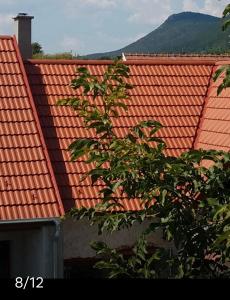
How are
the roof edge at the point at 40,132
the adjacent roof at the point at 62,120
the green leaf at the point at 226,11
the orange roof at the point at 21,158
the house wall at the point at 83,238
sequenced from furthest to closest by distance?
the house wall at the point at 83,238, the adjacent roof at the point at 62,120, the roof edge at the point at 40,132, the orange roof at the point at 21,158, the green leaf at the point at 226,11

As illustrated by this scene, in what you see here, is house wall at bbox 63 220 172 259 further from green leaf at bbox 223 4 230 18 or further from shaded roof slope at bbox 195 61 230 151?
green leaf at bbox 223 4 230 18

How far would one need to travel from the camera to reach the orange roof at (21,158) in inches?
463

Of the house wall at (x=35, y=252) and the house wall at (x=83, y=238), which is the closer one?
the house wall at (x=35, y=252)

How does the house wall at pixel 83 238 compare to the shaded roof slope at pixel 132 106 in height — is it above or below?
below

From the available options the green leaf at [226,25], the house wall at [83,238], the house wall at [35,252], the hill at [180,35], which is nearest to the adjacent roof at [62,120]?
the house wall at [83,238]

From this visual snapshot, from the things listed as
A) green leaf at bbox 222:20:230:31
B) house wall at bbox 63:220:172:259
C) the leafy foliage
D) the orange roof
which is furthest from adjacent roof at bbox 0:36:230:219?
green leaf at bbox 222:20:230:31

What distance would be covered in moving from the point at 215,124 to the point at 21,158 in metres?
3.67

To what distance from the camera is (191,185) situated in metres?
6.06

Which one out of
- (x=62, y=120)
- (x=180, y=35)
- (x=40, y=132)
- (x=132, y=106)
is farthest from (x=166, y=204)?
(x=180, y=35)

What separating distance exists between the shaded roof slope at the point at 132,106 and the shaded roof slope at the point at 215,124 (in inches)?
6.6

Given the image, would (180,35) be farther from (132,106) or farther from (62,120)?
(62,120)

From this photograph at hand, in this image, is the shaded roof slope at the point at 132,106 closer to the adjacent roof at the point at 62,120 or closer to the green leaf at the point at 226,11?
the adjacent roof at the point at 62,120

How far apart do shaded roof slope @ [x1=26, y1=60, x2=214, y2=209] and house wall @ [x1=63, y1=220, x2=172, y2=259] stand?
1.27ft

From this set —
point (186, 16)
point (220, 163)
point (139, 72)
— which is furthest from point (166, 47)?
point (220, 163)
